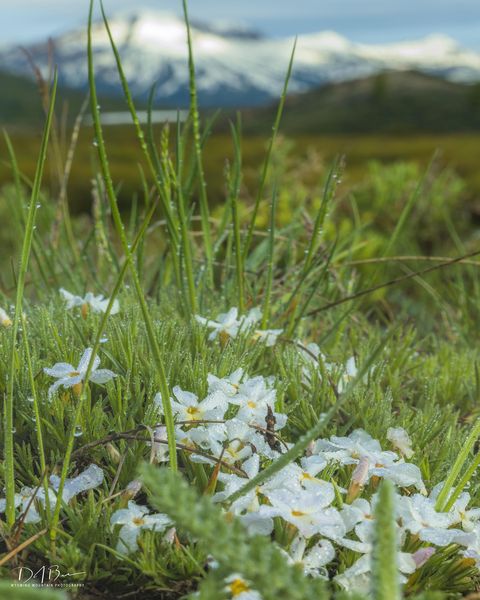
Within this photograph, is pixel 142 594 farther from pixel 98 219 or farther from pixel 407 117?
pixel 407 117

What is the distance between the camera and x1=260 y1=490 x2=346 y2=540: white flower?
1481 mm

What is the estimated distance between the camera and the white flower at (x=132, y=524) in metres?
1.56

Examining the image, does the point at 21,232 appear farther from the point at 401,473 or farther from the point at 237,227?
the point at 401,473

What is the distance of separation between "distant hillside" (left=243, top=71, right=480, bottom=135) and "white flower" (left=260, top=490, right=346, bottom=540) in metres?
111

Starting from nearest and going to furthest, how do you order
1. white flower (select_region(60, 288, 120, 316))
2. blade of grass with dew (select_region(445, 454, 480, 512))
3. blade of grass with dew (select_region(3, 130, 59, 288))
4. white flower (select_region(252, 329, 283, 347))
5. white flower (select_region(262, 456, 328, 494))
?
white flower (select_region(262, 456, 328, 494)), blade of grass with dew (select_region(445, 454, 480, 512)), white flower (select_region(252, 329, 283, 347)), white flower (select_region(60, 288, 120, 316)), blade of grass with dew (select_region(3, 130, 59, 288))

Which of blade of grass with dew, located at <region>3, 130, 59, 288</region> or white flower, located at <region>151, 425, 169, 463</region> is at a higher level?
blade of grass with dew, located at <region>3, 130, 59, 288</region>

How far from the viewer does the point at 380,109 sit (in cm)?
12162

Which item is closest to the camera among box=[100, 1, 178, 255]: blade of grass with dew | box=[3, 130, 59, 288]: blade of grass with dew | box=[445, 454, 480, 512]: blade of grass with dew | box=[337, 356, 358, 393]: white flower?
box=[445, 454, 480, 512]: blade of grass with dew

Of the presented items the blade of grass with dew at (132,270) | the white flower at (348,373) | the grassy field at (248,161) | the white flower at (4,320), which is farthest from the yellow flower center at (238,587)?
the grassy field at (248,161)

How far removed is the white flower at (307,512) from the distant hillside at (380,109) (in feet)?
365

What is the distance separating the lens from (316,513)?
1.52 m

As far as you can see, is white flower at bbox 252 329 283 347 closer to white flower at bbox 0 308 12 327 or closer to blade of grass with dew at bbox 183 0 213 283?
blade of grass with dew at bbox 183 0 213 283

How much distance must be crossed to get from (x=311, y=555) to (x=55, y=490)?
0.66 metres

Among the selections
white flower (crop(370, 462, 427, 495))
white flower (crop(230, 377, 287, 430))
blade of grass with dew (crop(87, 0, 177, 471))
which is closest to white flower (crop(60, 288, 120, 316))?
blade of grass with dew (crop(87, 0, 177, 471))
